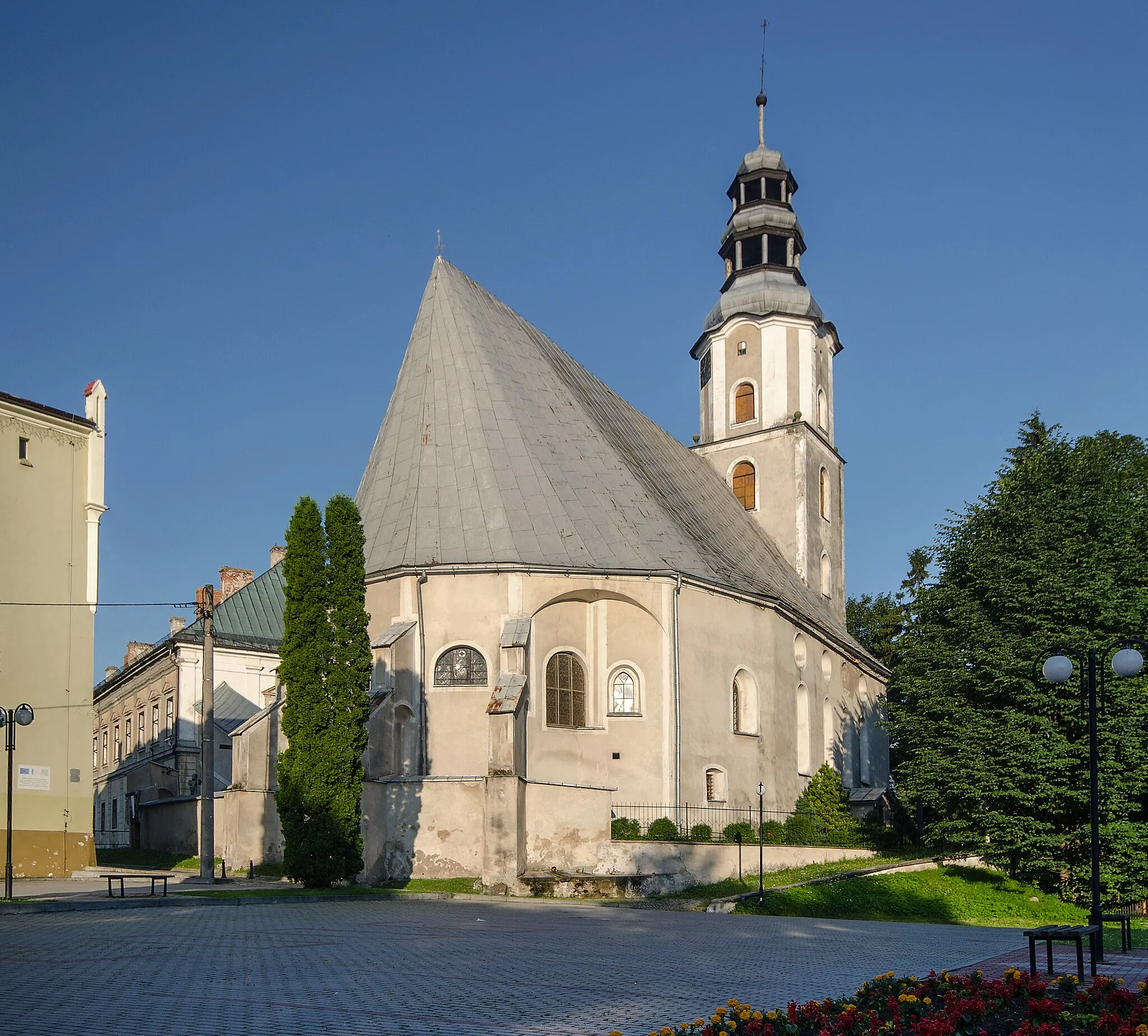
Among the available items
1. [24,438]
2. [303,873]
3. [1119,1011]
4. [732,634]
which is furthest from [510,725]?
[1119,1011]

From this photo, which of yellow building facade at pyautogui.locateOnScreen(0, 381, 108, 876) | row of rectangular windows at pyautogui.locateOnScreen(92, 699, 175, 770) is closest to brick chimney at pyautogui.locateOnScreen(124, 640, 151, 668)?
row of rectangular windows at pyautogui.locateOnScreen(92, 699, 175, 770)

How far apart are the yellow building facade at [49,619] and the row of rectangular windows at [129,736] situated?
11695 millimetres

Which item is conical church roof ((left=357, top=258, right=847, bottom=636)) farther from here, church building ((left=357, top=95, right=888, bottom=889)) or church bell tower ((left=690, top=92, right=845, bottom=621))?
church bell tower ((left=690, top=92, right=845, bottom=621))

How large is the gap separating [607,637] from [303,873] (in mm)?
10244

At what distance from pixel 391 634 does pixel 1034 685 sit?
46.7ft

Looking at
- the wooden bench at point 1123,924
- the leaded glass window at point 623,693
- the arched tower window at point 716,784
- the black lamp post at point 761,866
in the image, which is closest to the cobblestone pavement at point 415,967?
the wooden bench at point 1123,924

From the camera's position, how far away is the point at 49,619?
96.9 feet

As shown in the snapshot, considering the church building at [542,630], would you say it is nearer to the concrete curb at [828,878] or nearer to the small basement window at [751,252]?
the concrete curb at [828,878]

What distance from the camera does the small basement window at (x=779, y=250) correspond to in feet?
147

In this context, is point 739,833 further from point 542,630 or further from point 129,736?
point 129,736

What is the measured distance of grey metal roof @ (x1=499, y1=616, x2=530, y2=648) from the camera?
1078 inches

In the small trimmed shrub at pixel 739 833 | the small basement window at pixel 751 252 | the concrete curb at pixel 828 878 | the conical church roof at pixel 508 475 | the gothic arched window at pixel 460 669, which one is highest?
the small basement window at pixel 751 252

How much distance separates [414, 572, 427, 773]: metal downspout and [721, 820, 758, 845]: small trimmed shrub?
702 cm

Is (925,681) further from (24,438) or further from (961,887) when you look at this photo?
(24,438)
